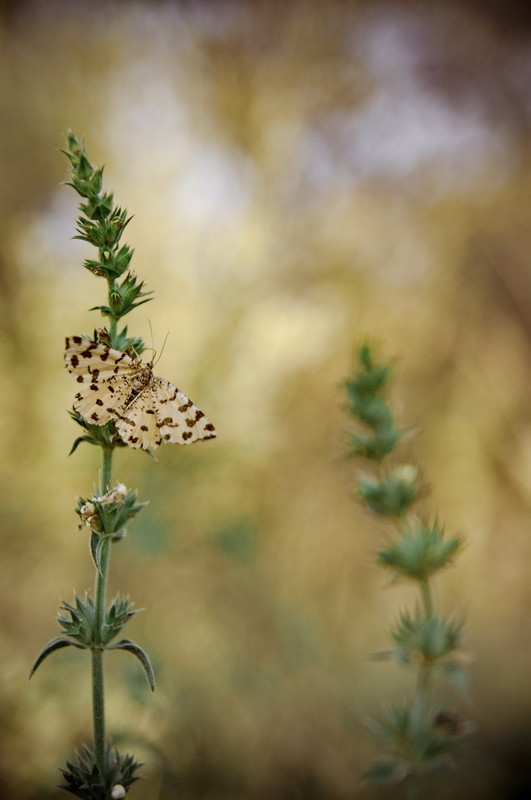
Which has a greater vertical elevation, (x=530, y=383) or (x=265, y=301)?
(x=265, y=301)

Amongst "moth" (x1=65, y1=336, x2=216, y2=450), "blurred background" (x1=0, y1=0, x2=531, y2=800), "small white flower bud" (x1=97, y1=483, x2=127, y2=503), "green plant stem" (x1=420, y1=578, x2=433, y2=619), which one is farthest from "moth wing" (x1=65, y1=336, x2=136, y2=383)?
"blurred background" (x1=0, y1=0, x2=531, y2=800)

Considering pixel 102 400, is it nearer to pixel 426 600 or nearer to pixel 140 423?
pixel 140 423

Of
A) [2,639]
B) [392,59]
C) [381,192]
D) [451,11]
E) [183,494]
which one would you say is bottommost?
[2,639]

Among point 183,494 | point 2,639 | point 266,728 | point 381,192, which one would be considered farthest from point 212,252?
point 266,728

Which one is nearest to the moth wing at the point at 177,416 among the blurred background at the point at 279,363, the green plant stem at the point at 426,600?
the green plant stem at the point at 426,600

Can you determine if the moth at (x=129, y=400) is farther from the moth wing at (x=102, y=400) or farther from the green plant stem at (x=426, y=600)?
the green plant stem at (x=426, y=600)

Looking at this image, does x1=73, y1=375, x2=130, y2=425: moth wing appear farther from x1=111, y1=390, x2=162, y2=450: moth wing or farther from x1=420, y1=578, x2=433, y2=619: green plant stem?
x1=420, y1=578, x2=433, y2=619: green plant stem

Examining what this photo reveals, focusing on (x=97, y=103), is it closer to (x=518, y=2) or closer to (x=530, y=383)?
(x=518, y=2)
